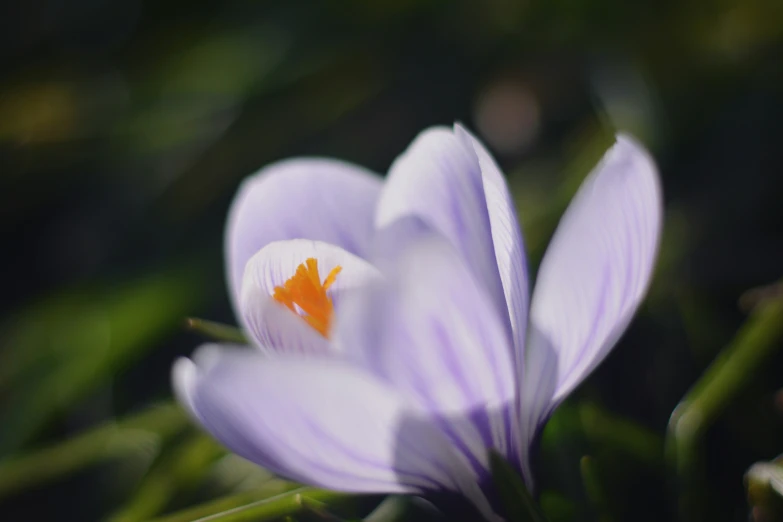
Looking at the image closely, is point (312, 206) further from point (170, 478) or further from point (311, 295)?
point (170, 478)

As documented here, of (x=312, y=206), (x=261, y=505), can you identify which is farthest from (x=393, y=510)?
(x=312, y=206)

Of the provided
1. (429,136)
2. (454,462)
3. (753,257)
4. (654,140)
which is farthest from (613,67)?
(454,462)

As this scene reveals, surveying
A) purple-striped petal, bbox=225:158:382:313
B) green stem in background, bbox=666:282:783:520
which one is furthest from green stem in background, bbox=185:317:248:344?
green stem in background, bbox=666:282:783:520

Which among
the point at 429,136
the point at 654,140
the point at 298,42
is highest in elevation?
the point at 298,42

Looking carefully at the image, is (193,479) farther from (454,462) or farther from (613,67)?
(613,67)

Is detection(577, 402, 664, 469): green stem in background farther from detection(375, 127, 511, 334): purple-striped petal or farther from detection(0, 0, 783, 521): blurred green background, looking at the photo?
detection(375, 127, 511, 334): purple-striped petal

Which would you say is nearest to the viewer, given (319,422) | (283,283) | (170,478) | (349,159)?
(319,422)

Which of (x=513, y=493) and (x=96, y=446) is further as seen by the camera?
(x=96, y=446)
